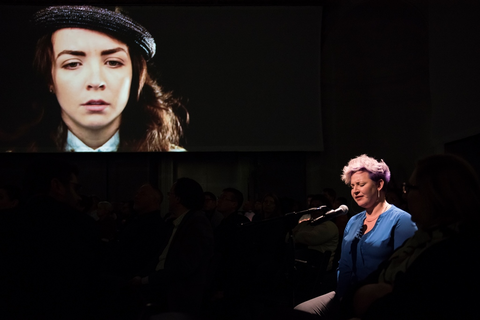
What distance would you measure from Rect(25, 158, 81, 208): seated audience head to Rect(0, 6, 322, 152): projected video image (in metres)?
7.33

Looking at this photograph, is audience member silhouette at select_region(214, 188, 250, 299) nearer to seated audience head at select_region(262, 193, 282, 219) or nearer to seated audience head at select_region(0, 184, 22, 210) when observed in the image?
seated audience head at select_region(262, 193, 282, 219)

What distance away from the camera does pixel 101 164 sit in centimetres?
1019

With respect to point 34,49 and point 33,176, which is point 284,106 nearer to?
point 34,49

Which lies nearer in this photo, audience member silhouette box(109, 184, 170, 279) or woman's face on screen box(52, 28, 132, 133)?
audience member silhouette box(109, 184, 170, 279)

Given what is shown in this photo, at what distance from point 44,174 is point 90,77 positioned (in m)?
7.66

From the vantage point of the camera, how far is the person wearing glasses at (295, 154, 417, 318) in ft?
7.72

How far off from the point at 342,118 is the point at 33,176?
9.23 meters

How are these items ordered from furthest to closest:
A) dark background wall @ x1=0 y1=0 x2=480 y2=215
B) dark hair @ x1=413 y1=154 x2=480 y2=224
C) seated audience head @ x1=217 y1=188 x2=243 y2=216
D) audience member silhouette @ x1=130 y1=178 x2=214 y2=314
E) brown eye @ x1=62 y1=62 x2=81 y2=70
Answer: dark background wall @ x1=0 y1=0 x2=480 y2=215 → brown eye @ x1=62 y1=62 x2=81 y2=70 → seated audience head @ x1=217 y1=188 x2=243 y2=216 → audience member silhouette @ x1=130 y1=178 x2=214 y2=314 → dark hair @ x1=413 y1=154 x2=480 y2=224

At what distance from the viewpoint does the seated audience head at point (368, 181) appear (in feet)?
8.36

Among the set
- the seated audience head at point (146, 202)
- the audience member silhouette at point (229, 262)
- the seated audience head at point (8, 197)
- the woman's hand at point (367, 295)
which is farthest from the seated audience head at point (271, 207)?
the woman's hand at point (367, 295)

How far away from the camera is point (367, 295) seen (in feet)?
4.96

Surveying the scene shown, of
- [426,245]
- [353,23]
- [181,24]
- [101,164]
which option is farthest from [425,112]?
[426,245]

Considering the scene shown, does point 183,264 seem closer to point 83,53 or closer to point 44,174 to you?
point 44,174

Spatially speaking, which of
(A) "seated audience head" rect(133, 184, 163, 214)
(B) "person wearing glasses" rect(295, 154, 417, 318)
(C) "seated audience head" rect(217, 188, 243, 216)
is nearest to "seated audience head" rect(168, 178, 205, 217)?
(A) "seated audience head" rect(133, 184, 163, 214)
